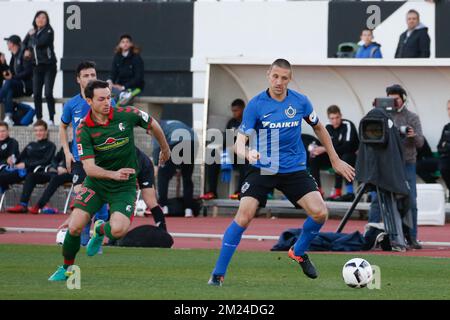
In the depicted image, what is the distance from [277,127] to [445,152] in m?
9.57

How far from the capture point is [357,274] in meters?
10.8

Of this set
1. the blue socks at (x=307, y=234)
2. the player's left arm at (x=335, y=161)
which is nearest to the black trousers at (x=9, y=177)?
the blue socks at (x=307, y=234)

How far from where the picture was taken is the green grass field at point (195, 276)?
10.1 m

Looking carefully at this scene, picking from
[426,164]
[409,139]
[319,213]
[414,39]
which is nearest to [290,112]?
[319,213]

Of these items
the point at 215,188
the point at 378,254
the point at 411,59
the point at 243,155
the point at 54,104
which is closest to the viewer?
the point at 243,155

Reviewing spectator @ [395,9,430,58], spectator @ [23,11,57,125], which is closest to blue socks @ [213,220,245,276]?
spectator @ [395,9,430,58]

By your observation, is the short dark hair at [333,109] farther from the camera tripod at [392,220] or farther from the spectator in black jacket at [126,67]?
the camera tripod at [392,220]

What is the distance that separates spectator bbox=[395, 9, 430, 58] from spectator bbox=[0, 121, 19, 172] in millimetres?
7722

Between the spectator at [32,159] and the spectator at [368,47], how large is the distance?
6.25 metres

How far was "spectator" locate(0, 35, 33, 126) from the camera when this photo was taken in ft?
79.0

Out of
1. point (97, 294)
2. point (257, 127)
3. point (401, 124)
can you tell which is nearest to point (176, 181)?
point (401, 124)
